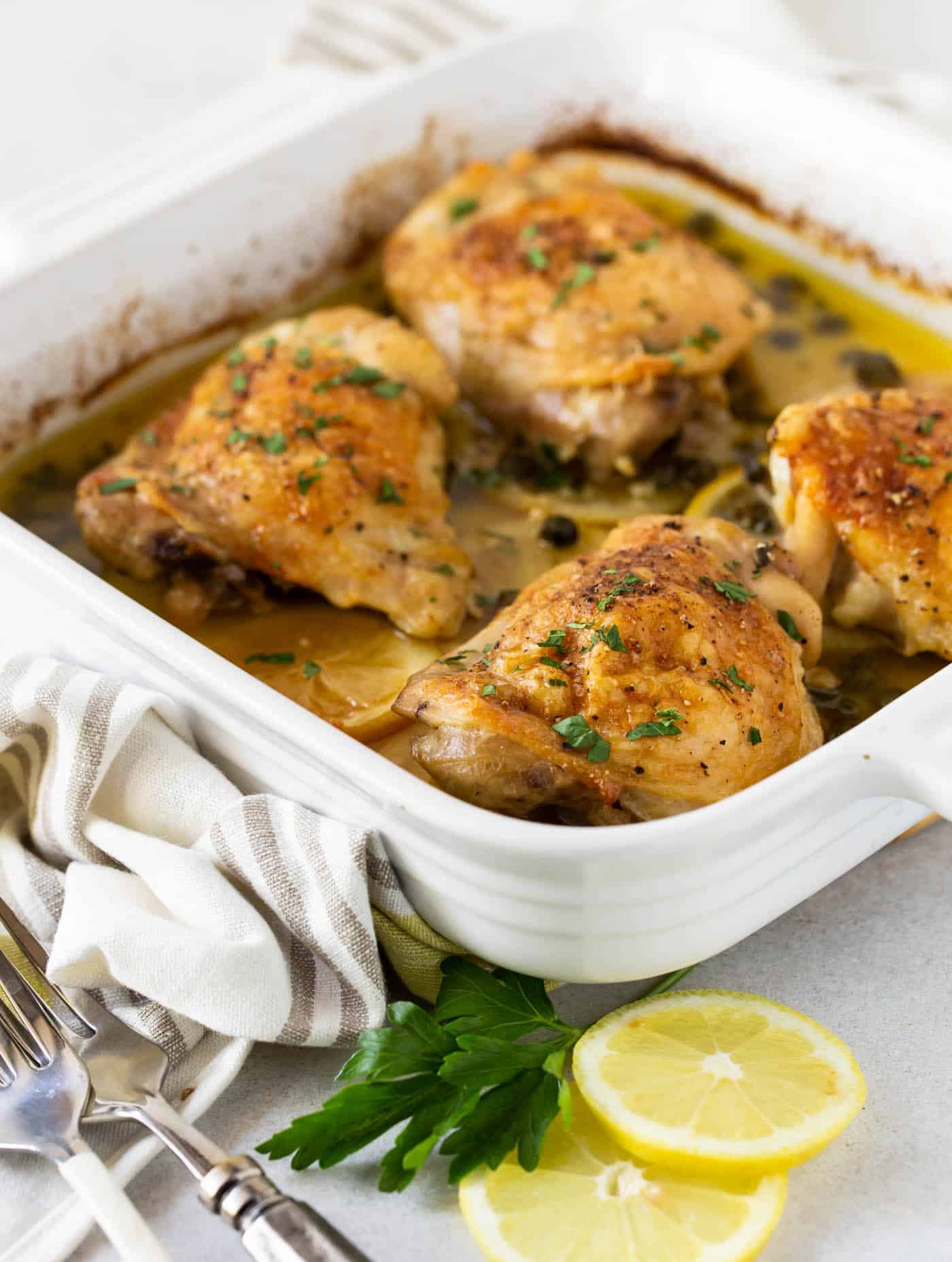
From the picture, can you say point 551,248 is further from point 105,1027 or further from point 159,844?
point 105,1027

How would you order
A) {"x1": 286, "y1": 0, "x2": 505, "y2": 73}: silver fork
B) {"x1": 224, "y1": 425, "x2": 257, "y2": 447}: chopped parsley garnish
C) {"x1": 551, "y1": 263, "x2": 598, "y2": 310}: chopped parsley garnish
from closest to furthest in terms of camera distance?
1. {"x1": 224, "y1": 425, "x2": 257, "y2": 447}: chopped parsley garnish
2. {"x1": 551, "y1": 263, "x2": 598, "y2": 310}: chopped parsley garnish
3. {"x1": 286, "y1": 0, "x2": 505, "y2": 73}: silver fork

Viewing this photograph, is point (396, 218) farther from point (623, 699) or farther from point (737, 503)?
point (623, 699)

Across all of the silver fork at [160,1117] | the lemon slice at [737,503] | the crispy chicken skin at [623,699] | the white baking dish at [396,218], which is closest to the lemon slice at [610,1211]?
the silver fork at [160,1117]

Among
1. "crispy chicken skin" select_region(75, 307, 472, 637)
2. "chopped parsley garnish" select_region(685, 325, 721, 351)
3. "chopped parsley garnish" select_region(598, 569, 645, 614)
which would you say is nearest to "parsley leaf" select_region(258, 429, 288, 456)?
"crispy chicken skin" select_region(75, 307, 472, 637)

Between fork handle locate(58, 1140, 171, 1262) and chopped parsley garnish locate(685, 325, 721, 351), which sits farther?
chopped parsley garnish locate(685, 325, 721, 351)

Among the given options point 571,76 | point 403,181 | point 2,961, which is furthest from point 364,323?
point 2,961

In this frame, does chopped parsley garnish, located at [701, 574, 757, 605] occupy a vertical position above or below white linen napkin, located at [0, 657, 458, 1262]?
above

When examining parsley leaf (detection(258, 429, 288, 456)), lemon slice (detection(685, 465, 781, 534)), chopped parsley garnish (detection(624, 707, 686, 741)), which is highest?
chopped parsley garnish (detection(624, 707, 686, 741))

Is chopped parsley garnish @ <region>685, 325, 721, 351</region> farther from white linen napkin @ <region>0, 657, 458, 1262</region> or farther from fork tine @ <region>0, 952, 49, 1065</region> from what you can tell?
fork tine @ <region>0, 952, 49, 1065</region>
